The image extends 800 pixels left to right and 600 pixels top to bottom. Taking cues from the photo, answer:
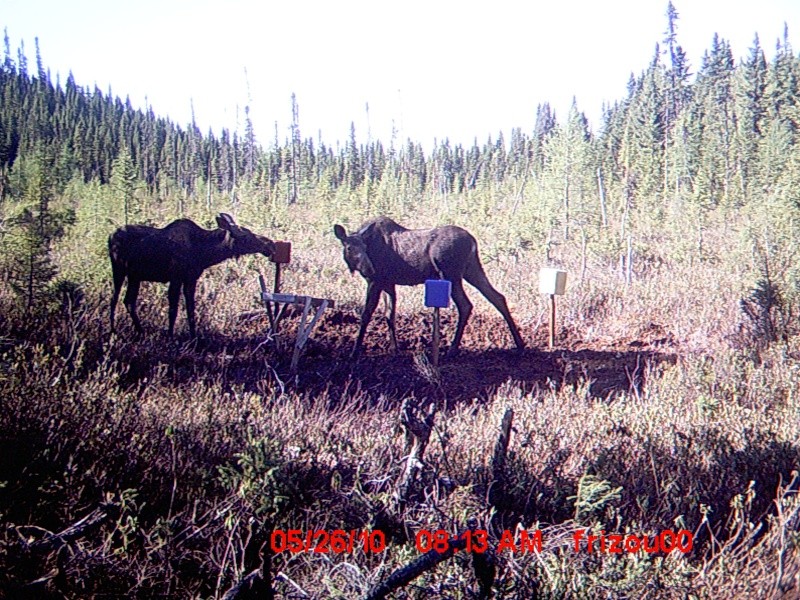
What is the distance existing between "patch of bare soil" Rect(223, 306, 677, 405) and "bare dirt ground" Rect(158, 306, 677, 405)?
0.01 metres

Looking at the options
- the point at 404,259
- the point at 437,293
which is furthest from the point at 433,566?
the point at 404,259

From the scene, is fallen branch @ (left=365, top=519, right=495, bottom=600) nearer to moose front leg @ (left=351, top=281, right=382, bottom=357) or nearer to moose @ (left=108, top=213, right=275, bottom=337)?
moose front leg @ (left=351, top=281, right=382, bottom=357)

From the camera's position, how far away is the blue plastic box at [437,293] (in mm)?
7871

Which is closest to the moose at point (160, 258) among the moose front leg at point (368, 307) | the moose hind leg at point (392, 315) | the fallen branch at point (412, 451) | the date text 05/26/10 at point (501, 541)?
the moose front leg at point (368, 307)

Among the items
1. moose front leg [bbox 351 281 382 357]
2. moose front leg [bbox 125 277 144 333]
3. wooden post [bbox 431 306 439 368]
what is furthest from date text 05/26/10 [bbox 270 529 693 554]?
moose front leg [bbox 125 277 144 333]

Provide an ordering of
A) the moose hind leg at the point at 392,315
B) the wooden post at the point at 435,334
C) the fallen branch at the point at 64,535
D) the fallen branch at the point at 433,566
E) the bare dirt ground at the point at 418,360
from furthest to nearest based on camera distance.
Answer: the moose hind leg at the point at 392,315 < the wooden post at the point at 435,334 < the bare dirt ground at the point at 418,360 < the fallen branch at the point at 64,535 < the fallen branch at the point at 433,566

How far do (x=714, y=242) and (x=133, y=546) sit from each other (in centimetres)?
2361

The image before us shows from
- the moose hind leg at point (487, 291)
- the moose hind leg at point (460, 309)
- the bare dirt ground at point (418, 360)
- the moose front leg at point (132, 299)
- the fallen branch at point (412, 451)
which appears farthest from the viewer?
→ the moose hind leg at point (487, 291)

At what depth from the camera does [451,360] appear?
913cm

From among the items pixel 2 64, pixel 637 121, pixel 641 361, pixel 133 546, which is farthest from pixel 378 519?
pixel 2 64

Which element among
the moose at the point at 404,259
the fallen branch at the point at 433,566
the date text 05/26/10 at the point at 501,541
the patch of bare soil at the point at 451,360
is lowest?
the date text 05/26/10 at the point at 501,541

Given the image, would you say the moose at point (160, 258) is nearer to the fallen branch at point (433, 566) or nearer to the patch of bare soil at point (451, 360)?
the patch of bare soil at point (451, 360)

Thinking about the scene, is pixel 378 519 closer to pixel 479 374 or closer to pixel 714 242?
pixel 479 374

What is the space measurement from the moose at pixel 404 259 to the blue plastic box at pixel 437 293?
110cm
